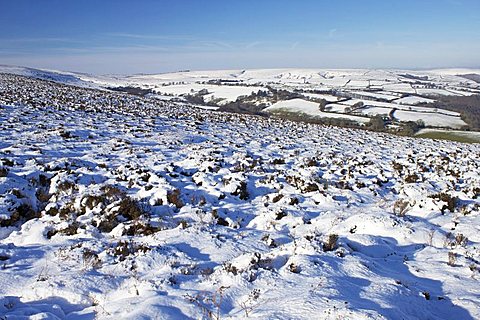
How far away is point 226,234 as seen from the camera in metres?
7.86

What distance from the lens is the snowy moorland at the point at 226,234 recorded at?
4953mm

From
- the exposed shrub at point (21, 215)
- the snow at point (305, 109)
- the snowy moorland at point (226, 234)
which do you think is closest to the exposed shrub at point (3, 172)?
the snowy moorland at point (226, 234)

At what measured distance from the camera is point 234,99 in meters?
92.9

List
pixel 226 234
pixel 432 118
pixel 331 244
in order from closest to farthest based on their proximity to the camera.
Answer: pixel 331 244 → pixel 226 234 → pixel 432 118

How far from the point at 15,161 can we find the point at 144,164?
4450 mm

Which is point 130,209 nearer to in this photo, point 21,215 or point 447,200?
point 21,215

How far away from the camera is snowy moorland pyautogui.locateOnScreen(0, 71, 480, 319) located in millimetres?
4953

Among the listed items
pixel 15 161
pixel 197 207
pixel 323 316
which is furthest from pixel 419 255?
pixel 15 161

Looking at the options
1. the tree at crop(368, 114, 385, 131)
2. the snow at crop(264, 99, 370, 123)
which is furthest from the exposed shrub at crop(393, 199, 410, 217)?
the snow at crop(264, 99, 370, 123)

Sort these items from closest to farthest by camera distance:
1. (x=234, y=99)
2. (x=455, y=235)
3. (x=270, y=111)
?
(x=455, y=235)
(x=270, y=111)
(x=234, y=99)

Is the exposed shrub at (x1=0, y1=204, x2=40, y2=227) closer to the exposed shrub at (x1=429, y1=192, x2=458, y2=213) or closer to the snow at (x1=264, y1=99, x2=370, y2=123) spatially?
the exposed shrub at (x1=429, y1=192, x2=458, y2=213)

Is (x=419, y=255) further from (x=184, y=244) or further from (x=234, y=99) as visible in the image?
(x=234, y=99)

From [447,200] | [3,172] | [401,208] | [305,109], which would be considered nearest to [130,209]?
[3,172]

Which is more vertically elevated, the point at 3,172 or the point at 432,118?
the point at 3,172
